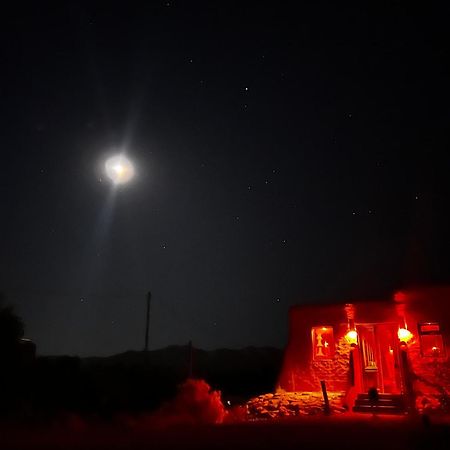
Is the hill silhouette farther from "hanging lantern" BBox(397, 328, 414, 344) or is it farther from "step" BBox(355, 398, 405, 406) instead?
"hanging lantern" BBox(397, 328, 414, 344)

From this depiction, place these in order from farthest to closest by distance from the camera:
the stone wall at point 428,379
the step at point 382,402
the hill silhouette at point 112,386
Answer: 1. the hill silhouette at point 112,386
2. the step at point 382,402
3. the stone wall at point 428,379

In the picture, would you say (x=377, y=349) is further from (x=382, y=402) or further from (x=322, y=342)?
(x=382, y=402)

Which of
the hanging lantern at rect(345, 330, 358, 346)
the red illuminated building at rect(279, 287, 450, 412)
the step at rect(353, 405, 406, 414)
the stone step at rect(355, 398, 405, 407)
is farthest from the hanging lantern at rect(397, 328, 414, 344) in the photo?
the step at rect(353, 405, 406, 414)

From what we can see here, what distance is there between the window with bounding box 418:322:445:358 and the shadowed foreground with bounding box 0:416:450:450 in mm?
3327

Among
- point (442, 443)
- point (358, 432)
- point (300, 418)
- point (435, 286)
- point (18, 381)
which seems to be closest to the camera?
point (442, 443)

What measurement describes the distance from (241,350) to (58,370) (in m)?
Result: 64.3

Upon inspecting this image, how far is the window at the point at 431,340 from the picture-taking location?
1675cm

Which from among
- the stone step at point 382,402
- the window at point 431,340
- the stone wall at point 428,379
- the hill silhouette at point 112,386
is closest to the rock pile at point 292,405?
the stone step at point 382,402

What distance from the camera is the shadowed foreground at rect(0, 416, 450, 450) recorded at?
11375 millimetres

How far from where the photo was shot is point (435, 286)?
17.1 meters

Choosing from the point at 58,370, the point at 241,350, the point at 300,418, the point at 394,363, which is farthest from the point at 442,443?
the point at 241,350

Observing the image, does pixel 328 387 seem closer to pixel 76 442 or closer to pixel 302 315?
pixel 302 315

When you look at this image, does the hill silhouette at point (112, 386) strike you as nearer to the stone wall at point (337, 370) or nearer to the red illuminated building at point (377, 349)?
the red illuminated building at point (377, 349)

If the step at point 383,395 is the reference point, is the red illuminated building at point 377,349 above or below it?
above
